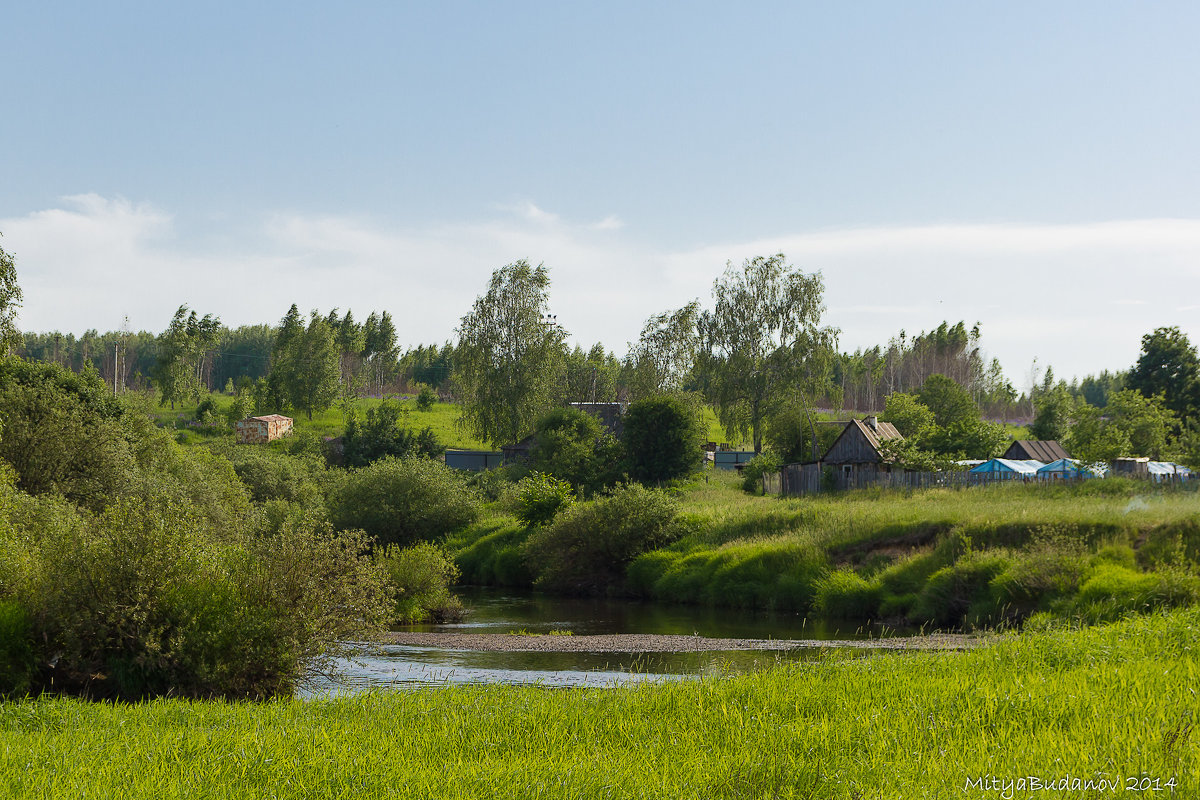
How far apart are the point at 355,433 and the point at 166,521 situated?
62.7 meters

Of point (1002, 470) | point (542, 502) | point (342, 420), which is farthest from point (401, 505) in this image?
point (342, 420)

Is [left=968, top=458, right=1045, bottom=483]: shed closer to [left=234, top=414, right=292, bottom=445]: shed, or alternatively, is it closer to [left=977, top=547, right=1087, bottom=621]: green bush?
[left=977, top=547, right=1087, bottom=621]: green bush

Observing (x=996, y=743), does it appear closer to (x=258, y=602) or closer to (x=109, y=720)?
(x=109, y=720)

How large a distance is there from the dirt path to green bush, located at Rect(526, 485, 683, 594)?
14.6m

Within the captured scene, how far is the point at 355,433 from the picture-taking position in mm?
78375

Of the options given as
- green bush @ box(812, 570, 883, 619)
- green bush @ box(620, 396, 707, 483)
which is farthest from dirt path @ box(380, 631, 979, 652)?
green bush @ box(620, 396, 707, 483)

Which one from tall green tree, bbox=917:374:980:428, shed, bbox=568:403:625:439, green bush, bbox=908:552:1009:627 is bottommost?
green bush, bbox=908:552:1009:627

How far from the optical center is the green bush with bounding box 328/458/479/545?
52250 mm

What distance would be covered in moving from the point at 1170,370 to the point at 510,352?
175 ft

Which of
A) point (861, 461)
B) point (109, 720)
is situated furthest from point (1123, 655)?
point (861, 461)

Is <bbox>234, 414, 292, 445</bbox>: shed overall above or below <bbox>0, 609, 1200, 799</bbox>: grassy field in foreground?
above

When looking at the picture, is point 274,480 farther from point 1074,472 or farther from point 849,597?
point 1074,472

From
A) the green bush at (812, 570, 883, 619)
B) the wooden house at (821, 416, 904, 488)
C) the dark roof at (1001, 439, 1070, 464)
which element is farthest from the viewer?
the dark roof at (1001, 439, 1070, 464)
